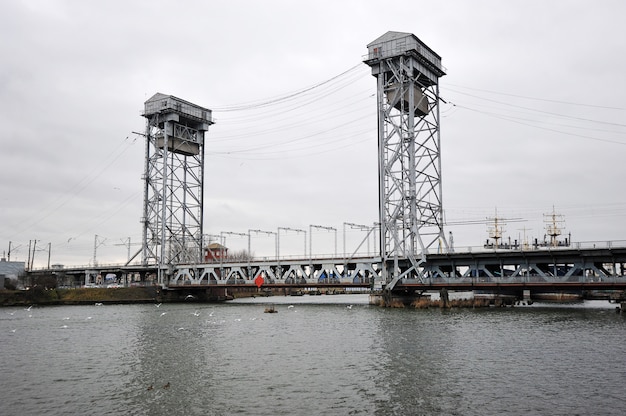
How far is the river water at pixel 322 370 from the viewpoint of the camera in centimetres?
2077

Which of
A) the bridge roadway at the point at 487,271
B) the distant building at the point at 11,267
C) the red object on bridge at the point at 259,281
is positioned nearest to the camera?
the bridge roadway at the point at 487,271

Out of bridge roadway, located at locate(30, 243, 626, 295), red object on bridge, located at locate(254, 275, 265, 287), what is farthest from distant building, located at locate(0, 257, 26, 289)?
red object on bridge, located at locate(254, 275, 265, 287)

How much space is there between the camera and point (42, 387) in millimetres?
24375

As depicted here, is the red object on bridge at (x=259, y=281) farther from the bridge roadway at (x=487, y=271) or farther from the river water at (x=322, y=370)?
the river water at (x=322, y=370)

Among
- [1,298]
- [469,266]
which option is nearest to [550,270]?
[469,266]

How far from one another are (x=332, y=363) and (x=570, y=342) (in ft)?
57.1

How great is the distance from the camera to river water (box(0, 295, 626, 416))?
20.8 metres

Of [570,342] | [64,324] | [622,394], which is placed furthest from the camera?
[64,324]

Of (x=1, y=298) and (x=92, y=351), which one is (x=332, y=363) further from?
(x=1, y=298)

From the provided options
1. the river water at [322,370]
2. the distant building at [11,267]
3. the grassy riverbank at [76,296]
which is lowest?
the river water at [322,370]

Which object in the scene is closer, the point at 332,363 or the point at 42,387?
the point at 42,387

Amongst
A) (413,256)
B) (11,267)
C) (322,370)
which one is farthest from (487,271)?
(11,267)

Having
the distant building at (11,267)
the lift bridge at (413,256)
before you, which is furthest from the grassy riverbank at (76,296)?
the distant building at (11,267)

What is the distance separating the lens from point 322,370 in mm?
27625
